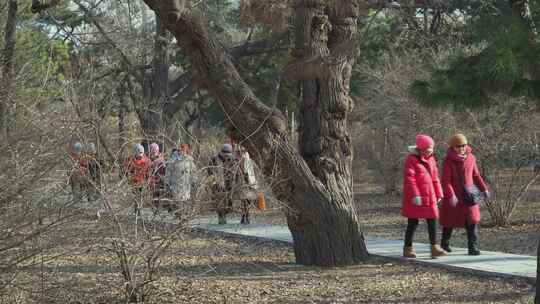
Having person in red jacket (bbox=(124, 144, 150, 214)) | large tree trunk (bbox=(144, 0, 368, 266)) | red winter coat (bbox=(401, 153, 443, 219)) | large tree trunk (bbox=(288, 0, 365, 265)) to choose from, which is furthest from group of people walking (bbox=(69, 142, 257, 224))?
red winter coat (bbox=(401, 153, 443, 219))

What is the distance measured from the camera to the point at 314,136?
9953mm

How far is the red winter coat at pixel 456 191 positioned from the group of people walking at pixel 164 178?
10.1ft

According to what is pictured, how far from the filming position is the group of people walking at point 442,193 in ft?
33.0

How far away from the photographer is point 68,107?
279 inches

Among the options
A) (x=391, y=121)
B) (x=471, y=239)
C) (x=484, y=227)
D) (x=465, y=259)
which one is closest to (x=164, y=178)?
(x=465, y=259)

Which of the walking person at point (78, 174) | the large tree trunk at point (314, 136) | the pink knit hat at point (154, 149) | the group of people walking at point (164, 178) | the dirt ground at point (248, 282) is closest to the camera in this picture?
the walking person at point (78, 174)

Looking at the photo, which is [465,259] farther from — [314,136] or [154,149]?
[154,149]

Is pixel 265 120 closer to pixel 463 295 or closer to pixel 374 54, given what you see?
pixel 463 295

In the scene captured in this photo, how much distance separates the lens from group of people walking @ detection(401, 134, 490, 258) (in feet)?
33.0

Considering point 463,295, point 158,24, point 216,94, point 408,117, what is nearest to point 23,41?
point 216,94

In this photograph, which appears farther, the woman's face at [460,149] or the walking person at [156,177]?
the woman's face at [460,149]

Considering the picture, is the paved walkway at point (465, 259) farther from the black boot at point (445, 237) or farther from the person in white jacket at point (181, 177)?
the person in white jacket at point (181, 177)

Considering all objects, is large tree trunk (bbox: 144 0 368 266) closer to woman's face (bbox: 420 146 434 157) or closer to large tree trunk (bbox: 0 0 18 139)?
woman's face (bbox: 420 146 434 157)

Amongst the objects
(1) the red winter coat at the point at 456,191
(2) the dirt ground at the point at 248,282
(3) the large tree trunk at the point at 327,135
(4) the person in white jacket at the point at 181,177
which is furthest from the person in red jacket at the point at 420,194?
(4) the person in white jacket at the point at 181,177
